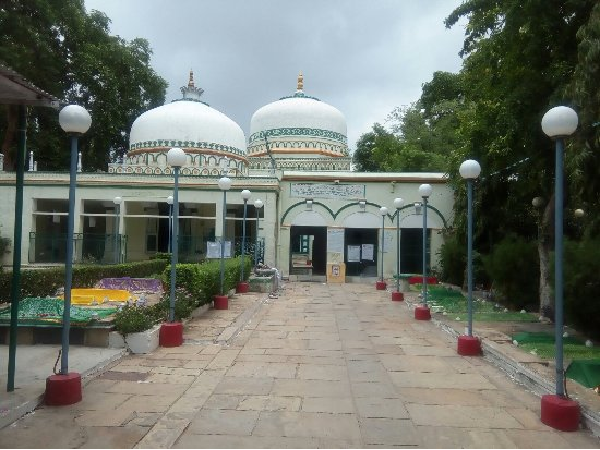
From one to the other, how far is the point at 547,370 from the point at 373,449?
356 cm

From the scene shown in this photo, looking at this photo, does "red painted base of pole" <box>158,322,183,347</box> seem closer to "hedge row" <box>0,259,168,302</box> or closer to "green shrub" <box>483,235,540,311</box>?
"hedge row" <box>0,259,168,302</box>

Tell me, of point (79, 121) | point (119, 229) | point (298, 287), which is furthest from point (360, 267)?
point (79, 121)

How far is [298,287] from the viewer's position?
20156 millimetres

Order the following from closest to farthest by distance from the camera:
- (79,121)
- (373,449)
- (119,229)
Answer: (373,449) → (79,121) → (119,229)

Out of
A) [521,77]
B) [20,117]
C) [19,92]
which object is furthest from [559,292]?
[521,77]

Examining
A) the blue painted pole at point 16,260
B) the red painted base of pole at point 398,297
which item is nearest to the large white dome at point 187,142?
the red painted base of pole at point 398,297

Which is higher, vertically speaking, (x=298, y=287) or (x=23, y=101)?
(x=23, y=101)

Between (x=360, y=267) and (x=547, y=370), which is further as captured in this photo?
(x=360, y=267)

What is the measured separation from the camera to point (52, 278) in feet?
41.5

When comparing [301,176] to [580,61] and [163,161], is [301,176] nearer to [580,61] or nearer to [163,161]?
[163,161]

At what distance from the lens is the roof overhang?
5.40m

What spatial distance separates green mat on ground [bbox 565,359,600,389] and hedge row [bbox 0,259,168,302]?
33.5 feet

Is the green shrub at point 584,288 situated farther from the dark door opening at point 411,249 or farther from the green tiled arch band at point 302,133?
the green tiled arch band at point 302,133

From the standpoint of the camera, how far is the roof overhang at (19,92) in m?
5.40
